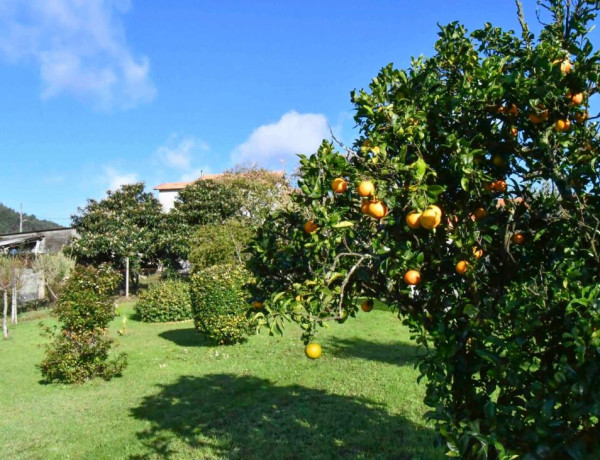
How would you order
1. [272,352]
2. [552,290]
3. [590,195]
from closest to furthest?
[552,290], [590,195], [272,352]

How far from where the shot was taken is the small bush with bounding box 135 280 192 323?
15266 mm

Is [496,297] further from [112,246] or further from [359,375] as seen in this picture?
[112,246]

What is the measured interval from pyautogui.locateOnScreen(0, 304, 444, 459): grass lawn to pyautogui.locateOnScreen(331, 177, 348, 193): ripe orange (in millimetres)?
3213

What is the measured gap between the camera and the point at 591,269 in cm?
207

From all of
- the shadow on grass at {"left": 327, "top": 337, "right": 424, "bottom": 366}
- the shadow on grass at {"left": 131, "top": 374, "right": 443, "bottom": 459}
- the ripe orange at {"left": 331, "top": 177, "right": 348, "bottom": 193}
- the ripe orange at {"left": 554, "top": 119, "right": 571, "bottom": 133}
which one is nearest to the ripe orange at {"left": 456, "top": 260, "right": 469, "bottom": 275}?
the ripe orange at {"left": 331, "top": 177, "right": 348, "bottom": 193}

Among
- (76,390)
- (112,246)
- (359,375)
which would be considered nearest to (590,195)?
(359,375)

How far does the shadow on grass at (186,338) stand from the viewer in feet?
35.9

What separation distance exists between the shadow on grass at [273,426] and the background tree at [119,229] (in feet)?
51.9

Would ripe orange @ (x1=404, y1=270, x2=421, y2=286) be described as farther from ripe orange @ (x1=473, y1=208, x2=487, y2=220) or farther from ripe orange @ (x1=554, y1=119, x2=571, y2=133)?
ripe orange @ (x1=554, y1=119, x2=571, y2=133)

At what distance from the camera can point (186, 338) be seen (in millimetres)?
11758

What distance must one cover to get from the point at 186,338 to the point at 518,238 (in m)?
10.4

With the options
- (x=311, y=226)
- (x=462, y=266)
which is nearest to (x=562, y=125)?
(x=462, y=266)

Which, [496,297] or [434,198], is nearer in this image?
[434,198]

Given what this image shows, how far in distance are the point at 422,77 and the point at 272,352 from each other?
25.8 ft
